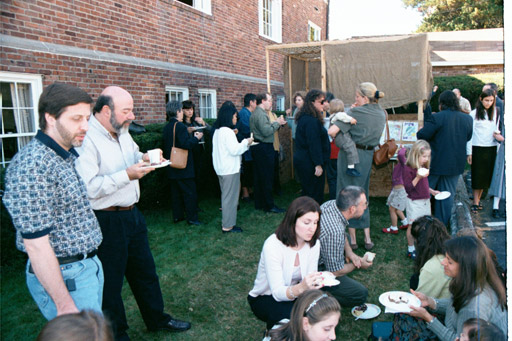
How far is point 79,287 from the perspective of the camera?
2.20 metres

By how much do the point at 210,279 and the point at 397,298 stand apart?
247 cm

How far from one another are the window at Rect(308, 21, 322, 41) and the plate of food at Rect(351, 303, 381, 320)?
1609 centimetres

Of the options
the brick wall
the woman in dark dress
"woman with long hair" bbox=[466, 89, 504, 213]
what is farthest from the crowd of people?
the brick wall

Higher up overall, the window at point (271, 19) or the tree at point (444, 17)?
the tree at point (444, 17)

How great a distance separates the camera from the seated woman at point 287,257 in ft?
9.73

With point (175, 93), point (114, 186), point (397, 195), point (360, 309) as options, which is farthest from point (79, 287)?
point (175, 93)

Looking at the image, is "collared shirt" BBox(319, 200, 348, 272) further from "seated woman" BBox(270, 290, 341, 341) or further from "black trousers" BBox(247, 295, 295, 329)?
"seated woman" BBox(270, 290, 341, 341)

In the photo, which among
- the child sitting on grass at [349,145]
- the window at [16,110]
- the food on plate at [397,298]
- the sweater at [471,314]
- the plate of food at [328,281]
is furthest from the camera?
the window at [16,110]

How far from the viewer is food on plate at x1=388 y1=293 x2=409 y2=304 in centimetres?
279

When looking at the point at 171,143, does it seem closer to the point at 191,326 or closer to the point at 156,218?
the point at 156,218

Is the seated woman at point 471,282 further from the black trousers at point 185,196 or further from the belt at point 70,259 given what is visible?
the black trousers at point 185,196

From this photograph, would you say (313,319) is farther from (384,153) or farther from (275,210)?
(275,210)

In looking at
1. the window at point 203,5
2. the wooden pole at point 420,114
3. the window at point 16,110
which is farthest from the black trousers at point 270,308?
the window at point 203,5

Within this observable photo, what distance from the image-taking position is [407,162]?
17.2ft
